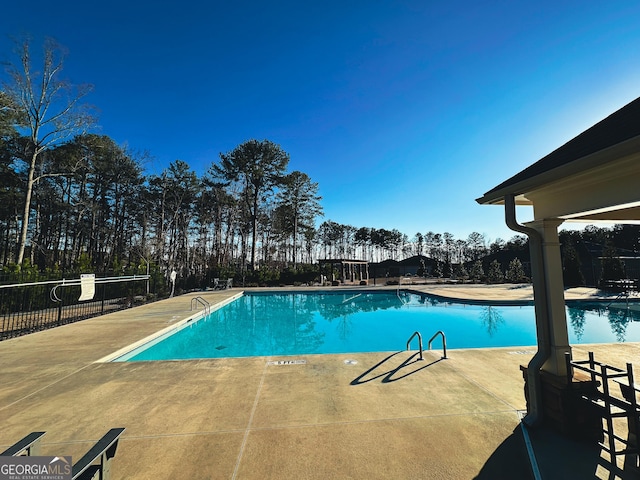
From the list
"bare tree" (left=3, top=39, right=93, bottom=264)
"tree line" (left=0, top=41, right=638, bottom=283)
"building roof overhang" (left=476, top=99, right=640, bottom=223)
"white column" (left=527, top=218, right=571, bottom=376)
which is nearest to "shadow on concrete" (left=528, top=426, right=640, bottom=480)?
"white column" (left=527, top=218, right=571, bottom=376)

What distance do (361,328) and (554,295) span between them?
7.85 meters

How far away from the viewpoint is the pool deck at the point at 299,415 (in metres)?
2.31

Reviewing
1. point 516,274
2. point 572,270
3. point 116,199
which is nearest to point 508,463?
point 572,270

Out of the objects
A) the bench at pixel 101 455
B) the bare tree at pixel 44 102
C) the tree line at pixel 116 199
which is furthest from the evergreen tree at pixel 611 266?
the bare tree at pixel 44 102

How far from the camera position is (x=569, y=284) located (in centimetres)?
1973

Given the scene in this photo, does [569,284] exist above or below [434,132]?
below

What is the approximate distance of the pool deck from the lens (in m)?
2.31

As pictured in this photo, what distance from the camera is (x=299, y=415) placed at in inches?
123

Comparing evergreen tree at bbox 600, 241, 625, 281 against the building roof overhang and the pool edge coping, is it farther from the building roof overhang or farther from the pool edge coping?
the pool edge coping

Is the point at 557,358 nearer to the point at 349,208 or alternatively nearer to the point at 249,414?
the point at 249,414

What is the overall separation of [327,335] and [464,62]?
9264 millimetres

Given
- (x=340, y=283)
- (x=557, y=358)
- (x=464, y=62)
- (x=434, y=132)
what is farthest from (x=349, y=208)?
(x=557, y=358)
